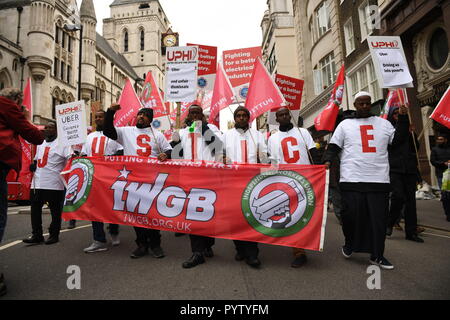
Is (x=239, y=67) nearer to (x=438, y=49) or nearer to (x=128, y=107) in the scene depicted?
(x=128, y=107)

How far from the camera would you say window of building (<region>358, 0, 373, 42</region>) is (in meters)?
13.8

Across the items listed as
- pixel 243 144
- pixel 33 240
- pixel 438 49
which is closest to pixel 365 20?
pixel 438 49

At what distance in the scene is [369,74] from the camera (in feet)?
45.6

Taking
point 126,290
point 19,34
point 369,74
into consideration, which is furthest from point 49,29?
point 126,290

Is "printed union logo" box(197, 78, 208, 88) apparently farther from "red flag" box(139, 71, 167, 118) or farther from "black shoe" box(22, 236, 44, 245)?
"black shoe" box(22, 236, 44, 245)

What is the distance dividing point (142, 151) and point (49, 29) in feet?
105

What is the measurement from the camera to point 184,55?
6.58 meters

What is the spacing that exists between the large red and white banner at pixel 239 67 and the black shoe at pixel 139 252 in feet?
20.9

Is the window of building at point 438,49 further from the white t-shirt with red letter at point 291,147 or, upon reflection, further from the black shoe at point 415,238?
the white t-shirt with red letter at point 291,147

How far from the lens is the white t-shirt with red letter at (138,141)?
436cm

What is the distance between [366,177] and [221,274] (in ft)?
7.00

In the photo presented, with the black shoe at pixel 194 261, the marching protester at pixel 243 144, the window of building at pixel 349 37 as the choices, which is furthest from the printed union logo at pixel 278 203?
the window of building at pixel 349 37

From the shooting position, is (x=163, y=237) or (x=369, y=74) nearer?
(x=163, y=237)
